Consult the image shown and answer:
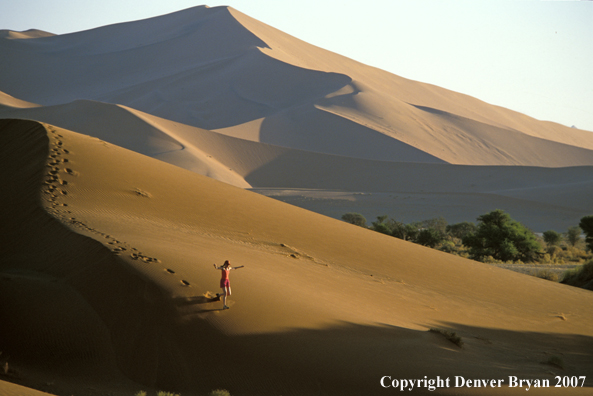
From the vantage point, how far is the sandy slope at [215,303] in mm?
6340

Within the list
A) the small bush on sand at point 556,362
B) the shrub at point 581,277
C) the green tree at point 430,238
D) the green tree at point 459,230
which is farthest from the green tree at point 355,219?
the small bush on sand at point 556,362

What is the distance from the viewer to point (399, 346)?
7164 mm

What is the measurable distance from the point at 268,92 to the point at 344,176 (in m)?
37.3

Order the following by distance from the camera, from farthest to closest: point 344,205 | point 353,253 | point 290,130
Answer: point 290,130 < point 344,205 < point 353,253

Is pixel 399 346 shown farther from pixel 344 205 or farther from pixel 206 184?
pixel 344 205

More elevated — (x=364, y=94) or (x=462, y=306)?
(x=364, y=94)

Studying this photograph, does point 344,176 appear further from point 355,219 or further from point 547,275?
point 547,275

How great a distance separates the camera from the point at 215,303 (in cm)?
741

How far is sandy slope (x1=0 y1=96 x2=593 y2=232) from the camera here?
4922 centimetres

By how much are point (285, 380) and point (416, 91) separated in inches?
4731

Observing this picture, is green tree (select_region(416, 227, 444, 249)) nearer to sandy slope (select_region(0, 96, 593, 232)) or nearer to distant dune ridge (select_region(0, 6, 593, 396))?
distant dune ridge (select_region(0, 6, 593, 396))

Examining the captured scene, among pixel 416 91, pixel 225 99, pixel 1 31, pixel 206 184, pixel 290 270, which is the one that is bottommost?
pixel 290 270

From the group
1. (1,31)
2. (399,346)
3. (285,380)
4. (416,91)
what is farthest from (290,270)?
(1,31)

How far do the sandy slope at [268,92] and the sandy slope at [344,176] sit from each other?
9701mm
